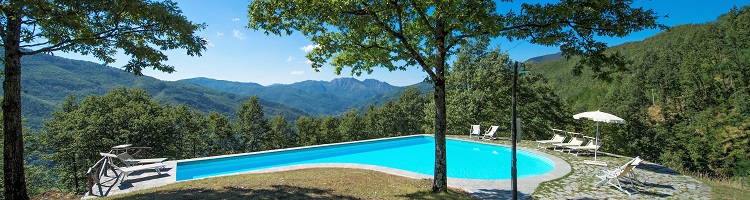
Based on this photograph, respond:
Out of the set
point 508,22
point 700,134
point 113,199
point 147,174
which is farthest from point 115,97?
point 700,134

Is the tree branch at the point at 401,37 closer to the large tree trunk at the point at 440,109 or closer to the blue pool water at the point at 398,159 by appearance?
the large tree trunk at the point at 440,109

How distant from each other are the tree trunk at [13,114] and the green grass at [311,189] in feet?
4.77

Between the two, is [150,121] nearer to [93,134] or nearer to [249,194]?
[93,134]

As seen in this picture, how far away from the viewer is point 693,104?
46.2 metres

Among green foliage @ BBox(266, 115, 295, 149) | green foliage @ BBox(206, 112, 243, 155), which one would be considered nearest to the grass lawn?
green foliage @ BBox(206, 112, 243, 155)

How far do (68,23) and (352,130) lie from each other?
121ft

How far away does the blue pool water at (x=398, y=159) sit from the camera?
431 inches

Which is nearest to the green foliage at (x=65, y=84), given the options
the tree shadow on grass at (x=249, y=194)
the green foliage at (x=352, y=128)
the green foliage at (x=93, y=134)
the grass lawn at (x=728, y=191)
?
the green foliage at (x=352, y=128)

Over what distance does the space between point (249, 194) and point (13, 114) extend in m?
3.48

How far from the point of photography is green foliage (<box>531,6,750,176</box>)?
3147cm

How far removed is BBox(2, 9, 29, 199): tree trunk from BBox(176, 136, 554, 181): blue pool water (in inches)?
174

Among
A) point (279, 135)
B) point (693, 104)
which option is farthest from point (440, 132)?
point (693, 104)

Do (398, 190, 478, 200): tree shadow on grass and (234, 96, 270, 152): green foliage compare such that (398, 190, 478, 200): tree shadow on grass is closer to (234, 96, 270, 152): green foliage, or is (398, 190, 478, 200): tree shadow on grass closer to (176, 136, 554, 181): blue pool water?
(176, 136, 554, 181): blue pool water

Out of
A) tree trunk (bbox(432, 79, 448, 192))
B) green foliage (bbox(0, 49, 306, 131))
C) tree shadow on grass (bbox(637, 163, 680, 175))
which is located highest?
green foliage (bbox(0, 49, 306, 131))
